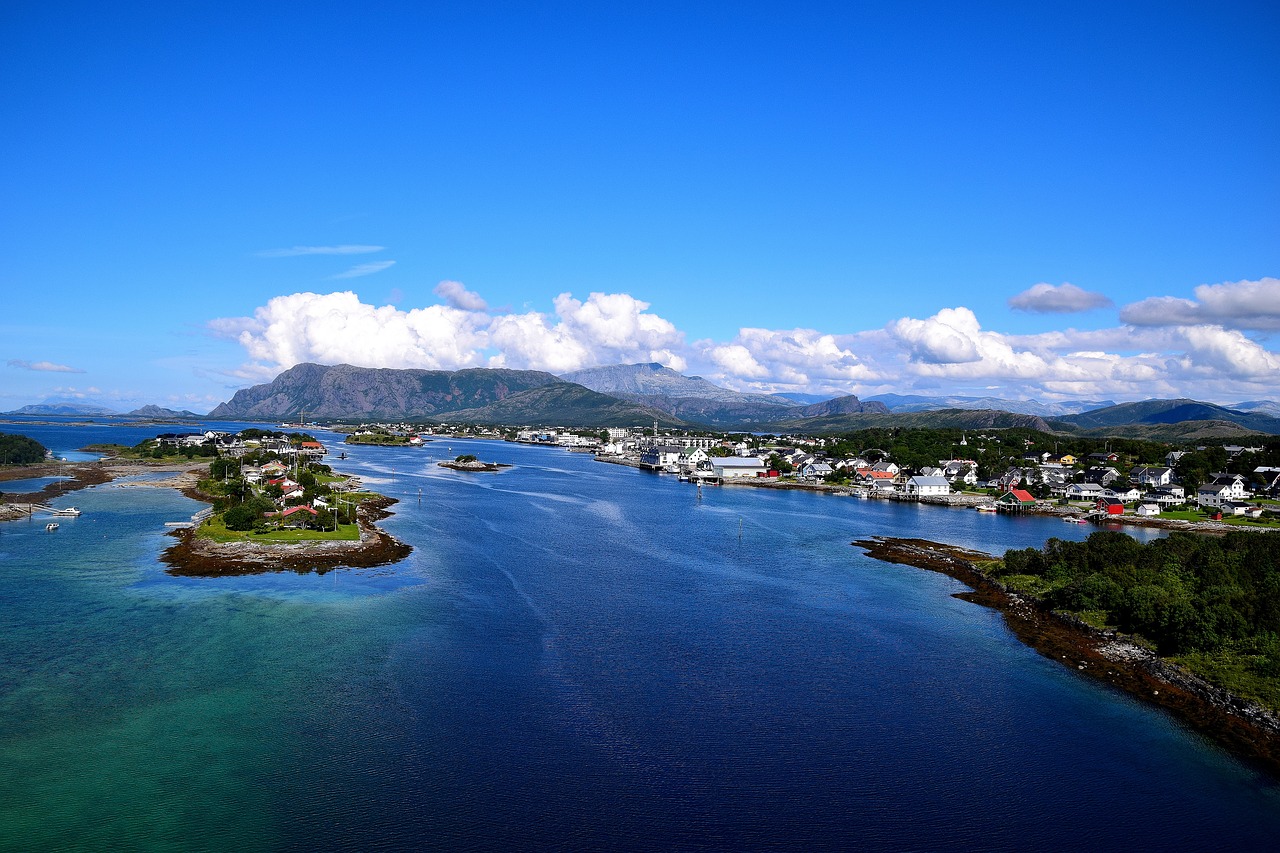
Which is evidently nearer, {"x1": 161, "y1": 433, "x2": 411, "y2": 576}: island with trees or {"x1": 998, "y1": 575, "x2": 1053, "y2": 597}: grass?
{"x1": 998, "y1": 575, "x2": 1053, "y2": 597}: grass

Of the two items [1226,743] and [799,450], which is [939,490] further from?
[1226,743]

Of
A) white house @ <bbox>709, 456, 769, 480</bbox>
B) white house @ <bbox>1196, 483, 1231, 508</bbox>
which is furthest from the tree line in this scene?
white house @ <bbox>709, 456, 769, 480</bbox>

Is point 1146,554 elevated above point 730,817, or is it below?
above

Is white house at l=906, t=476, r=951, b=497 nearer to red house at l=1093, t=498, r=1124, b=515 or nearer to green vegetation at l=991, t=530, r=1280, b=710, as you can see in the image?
red house at l=1093, t=498, r=1124, b=515

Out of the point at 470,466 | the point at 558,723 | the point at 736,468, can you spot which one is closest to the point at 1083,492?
the point at 736,468

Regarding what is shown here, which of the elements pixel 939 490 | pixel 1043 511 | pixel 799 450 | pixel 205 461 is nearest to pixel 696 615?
pixel 1043 511
